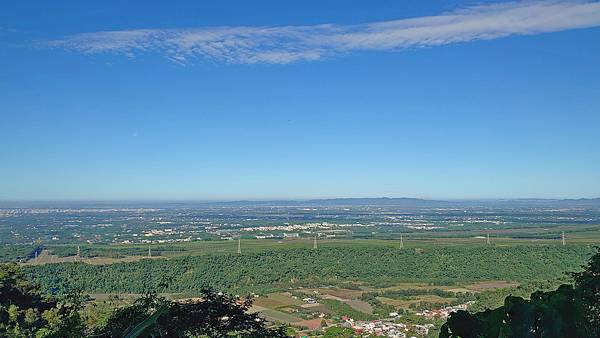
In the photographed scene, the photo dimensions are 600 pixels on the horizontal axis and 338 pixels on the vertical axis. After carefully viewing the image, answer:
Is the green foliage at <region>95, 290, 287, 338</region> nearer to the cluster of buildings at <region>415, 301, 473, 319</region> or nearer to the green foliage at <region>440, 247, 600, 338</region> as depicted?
the green foliage at <region>440, 247, 600, 338</region>

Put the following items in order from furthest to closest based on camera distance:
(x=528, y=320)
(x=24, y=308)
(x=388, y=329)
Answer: (x=388, y=329)
(x=24, y=308)
(x=528, y=320)

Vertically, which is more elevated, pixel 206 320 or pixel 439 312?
pixel 206 320

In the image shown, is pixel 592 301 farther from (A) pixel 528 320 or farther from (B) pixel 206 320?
(B) pixel 206 320

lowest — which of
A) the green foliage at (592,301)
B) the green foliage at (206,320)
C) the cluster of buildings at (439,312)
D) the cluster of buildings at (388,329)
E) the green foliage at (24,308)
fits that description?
the cluster of buildings at (439,312)

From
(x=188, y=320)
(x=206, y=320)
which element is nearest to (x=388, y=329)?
(x=206, y=320)

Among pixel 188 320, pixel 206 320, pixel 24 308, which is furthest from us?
pixel 24 308

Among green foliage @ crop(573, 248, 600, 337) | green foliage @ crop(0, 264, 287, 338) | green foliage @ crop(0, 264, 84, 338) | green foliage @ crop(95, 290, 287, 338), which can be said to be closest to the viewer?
green foliage @ crop(573, 248, 600, 337)

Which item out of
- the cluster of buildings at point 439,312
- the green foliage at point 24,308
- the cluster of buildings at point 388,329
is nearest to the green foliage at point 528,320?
the green foliage at point 24,308

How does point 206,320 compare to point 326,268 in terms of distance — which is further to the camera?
point 326,268

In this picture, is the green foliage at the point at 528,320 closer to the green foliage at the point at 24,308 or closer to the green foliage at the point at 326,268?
the green foliage at the point at 24,308

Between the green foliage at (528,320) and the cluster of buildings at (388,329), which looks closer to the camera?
the green foliage at (528,320)

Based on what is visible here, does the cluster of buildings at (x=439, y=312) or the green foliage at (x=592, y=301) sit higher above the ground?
the green foliage at (x=592, y=301)

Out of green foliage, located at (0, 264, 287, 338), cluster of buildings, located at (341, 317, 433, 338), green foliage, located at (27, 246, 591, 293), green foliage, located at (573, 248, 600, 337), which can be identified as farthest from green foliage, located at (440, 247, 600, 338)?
green foliage, located at (27, 246, 591, 293)
